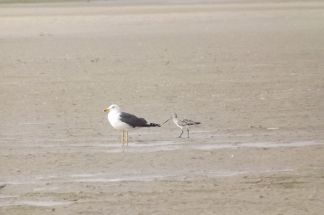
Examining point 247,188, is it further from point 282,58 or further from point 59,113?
point 282,58

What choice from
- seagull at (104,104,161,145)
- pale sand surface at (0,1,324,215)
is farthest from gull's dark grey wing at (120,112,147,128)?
pale sand surface at (0,1,324,215)

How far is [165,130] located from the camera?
557 inches

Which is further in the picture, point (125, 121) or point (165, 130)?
point (165, 130)

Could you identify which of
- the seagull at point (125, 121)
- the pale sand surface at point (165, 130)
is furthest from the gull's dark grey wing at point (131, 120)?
the pale sand surface at point (165, 130)

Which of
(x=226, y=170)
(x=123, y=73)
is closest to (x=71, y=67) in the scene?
(x=123, y=73)

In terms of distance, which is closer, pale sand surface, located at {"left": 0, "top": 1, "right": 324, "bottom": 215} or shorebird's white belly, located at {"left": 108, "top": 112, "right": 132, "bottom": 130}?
pale sand surface, located at {"left": 0, "top": 1, "right": 324, "bottom": 215}

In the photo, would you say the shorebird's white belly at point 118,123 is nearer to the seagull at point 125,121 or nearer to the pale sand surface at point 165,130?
the seagull at point 125,121

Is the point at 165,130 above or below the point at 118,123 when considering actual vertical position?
above

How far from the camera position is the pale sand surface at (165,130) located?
9484 millimetres

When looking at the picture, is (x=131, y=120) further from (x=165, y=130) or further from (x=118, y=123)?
(x=165, y=130)

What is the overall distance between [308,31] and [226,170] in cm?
2759

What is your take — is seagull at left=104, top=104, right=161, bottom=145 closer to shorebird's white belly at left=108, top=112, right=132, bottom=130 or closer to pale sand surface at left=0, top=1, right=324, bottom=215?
shorebird's white belly at left=108, top=112, right=132, bottom=130

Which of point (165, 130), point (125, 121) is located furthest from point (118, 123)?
point (165, 130)

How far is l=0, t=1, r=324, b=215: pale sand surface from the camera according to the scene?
31.1 ft
